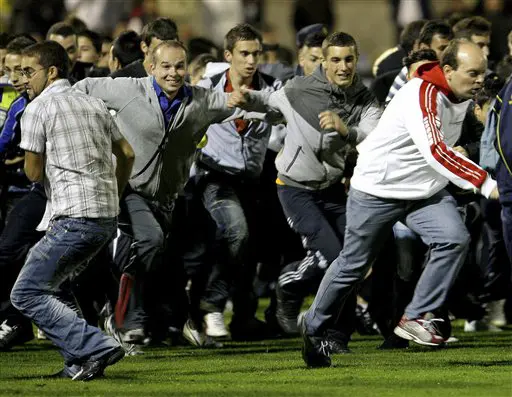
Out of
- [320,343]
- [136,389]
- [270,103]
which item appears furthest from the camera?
[270,103]

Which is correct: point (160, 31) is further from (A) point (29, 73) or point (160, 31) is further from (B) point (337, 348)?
(B) point (337, 348)

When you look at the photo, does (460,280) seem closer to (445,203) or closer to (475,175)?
(445,203)

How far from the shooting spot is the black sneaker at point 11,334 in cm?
1218

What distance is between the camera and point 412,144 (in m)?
10.2

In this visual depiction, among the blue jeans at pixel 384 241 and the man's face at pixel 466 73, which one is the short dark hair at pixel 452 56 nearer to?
the man's face at pixel 466 73

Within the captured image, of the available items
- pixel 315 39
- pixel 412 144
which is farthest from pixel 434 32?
pixel 412 144

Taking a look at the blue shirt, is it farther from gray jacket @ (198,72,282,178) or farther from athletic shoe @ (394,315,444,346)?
athletic shoe @ (394,315,444,346)

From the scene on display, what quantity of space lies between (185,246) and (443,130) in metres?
2.99

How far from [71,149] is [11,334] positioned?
2.82 meters

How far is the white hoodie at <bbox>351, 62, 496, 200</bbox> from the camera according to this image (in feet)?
32.5

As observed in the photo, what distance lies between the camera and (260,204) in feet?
43.4

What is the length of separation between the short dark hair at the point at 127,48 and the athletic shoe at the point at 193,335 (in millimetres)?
2301

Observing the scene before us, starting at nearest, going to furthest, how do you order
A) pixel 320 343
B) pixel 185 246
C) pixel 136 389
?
pixel 136 389 → pixel 320 343 → pixel 185 246

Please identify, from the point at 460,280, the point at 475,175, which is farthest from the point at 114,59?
the point at 475,175
